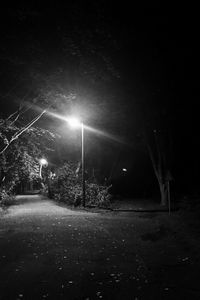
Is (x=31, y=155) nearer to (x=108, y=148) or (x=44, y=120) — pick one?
(x=44, y=120)

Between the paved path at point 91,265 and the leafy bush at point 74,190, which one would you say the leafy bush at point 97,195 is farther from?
the paved path at point 91,265

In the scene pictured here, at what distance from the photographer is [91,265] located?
7.13 meters

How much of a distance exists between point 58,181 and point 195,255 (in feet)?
81.0

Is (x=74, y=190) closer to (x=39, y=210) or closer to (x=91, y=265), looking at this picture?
(x=39, y=210)

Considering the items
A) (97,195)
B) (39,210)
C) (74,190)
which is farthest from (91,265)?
(74,190)

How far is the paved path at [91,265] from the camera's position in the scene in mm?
5418

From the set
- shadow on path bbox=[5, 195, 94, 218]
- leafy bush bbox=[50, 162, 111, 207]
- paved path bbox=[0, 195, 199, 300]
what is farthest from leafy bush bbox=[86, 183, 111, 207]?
paved path bbox=[0, 195, 199, 300]

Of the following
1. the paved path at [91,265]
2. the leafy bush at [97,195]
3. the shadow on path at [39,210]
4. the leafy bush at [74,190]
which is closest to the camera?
the paved path at [91,265]

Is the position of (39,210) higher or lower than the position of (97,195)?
lower

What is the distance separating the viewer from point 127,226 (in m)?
13.2

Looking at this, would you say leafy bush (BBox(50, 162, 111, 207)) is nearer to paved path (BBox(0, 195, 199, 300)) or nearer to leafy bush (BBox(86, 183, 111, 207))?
leafy bush (BBox(86, 183, 111, 207))

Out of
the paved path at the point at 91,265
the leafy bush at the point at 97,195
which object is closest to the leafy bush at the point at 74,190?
the leafy bush at the point at 97,195

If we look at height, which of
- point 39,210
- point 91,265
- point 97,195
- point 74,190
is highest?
point 74,190

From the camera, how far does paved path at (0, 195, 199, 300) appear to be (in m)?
5.42
